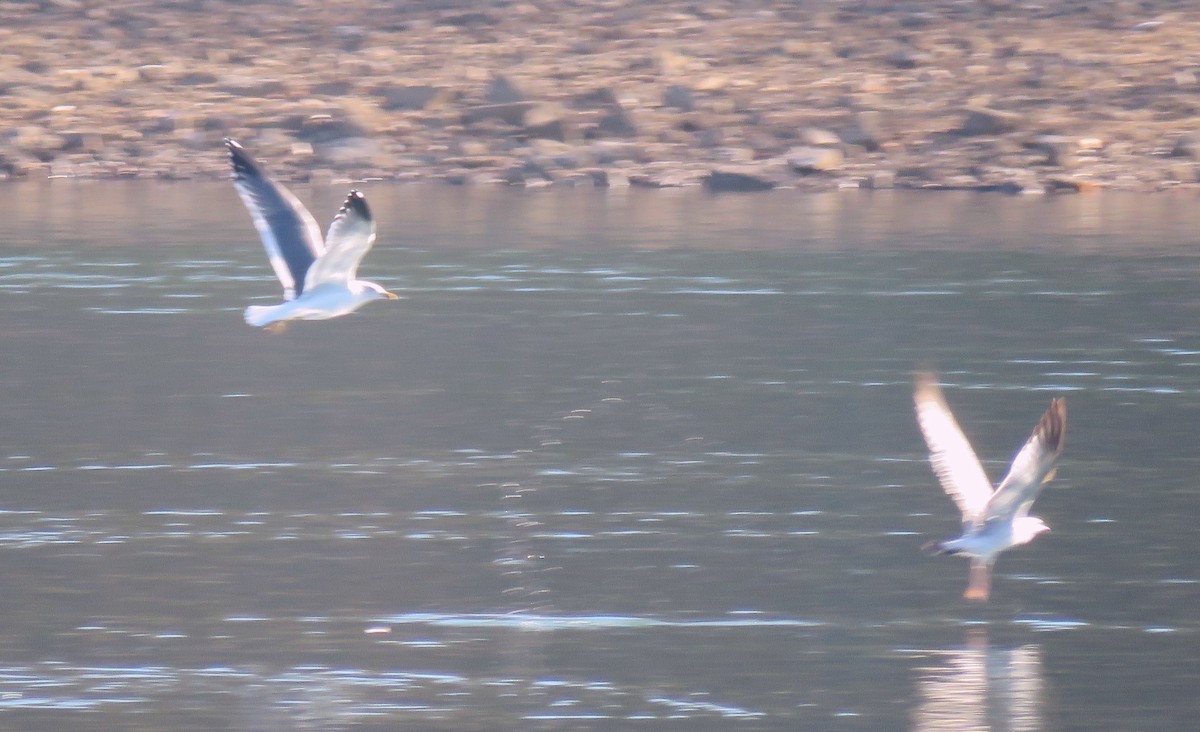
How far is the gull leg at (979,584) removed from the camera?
8.36m

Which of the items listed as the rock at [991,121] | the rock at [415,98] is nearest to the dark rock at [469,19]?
the rock at [415,98]

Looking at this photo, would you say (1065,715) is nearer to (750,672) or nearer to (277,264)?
(750,672)

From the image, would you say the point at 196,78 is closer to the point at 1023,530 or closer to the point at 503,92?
the point at 503,92

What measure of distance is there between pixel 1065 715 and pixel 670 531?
8.80ft

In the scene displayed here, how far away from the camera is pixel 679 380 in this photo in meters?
13.6

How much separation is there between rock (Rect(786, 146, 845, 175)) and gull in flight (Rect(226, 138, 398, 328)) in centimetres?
1583

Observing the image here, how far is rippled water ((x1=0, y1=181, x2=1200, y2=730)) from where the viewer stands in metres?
7.78

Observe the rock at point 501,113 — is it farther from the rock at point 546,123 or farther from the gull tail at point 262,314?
the gull tail at point 262,314

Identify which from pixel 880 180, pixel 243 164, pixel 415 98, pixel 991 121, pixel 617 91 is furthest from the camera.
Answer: pixel 617 91

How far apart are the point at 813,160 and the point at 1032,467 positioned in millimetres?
18241

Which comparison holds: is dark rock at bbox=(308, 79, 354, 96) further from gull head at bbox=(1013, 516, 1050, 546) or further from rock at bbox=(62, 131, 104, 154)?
gull head at bbox=(1013, 516, 1050, 546)

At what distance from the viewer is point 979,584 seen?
8.59m

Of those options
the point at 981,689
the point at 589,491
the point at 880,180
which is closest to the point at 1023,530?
the point at 981,689

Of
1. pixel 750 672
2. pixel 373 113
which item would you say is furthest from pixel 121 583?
pixel 373 113
